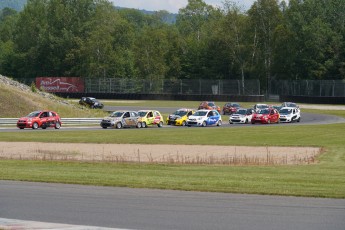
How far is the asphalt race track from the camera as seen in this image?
43.6 ft

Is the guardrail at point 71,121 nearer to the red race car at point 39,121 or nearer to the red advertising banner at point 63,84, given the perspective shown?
the red race car at point 39,121

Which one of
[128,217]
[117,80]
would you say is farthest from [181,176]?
[117,80]

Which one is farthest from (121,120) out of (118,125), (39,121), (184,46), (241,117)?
(184,46)

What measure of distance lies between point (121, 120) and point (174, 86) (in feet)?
197

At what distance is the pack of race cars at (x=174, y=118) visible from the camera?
5538cm

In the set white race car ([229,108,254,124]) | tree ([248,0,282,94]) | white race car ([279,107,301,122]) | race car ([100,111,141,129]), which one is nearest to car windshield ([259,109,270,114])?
white race car ([229,108,254,124])

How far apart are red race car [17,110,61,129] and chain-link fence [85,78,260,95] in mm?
60654

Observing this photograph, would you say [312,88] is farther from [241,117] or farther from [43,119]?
[43,119]

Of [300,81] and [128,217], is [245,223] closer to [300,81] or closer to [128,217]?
[128,217]

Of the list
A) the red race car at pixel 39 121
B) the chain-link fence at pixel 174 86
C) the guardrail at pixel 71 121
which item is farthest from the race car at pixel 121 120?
the chain-link fence at pixel 174 86

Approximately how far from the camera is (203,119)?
59.9m

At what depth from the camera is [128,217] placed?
13992 mm

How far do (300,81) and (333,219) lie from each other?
95555mm

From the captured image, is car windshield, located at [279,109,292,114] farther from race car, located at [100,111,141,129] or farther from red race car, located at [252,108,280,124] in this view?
race car, located at [100,111,141,129]
